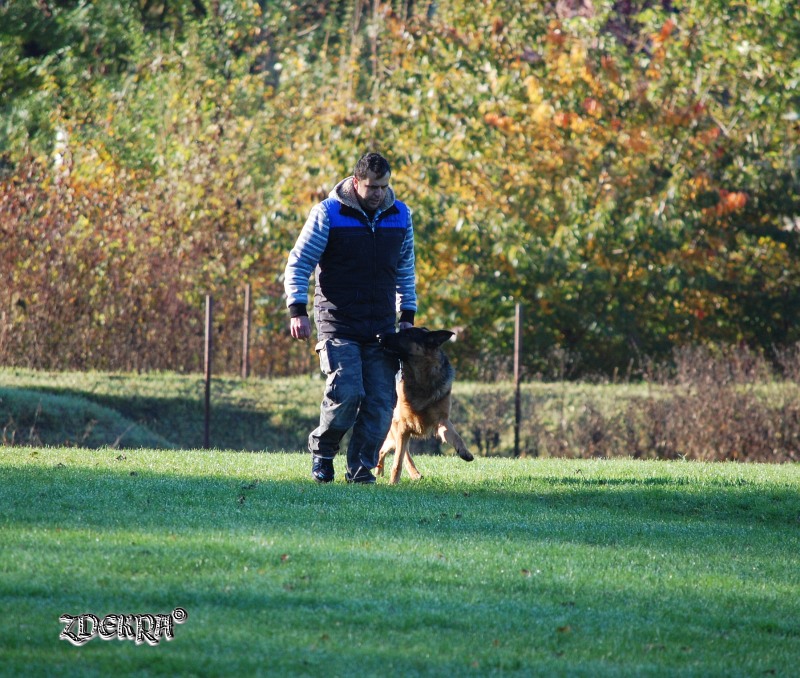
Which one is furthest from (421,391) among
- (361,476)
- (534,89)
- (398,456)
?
(534,89)

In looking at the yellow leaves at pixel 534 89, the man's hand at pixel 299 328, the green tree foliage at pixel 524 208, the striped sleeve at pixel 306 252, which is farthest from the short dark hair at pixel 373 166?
the yellow leaves at pixel 534 89

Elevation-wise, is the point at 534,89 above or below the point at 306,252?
above

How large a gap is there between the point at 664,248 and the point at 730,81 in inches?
109

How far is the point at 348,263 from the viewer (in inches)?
328

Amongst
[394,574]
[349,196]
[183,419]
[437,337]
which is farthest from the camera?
[183,419]

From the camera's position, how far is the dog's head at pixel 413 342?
27.9ft

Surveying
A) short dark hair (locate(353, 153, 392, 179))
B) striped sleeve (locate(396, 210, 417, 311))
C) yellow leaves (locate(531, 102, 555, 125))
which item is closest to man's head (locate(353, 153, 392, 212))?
short dark hair (locate(353, 153, 392, 179))

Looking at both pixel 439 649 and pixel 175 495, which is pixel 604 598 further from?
pixel 175 495

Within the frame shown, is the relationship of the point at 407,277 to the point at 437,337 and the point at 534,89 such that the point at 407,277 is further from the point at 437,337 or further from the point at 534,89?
the point at 534,89

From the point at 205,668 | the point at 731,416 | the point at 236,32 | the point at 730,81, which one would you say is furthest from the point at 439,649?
the point at 236,32

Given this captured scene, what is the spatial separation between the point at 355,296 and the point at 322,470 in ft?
4.16

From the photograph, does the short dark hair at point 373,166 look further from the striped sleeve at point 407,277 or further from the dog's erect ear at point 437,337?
the dog's erect ear at point 437,337

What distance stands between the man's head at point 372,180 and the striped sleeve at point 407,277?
45 centimetres

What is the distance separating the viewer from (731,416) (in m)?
15.1
